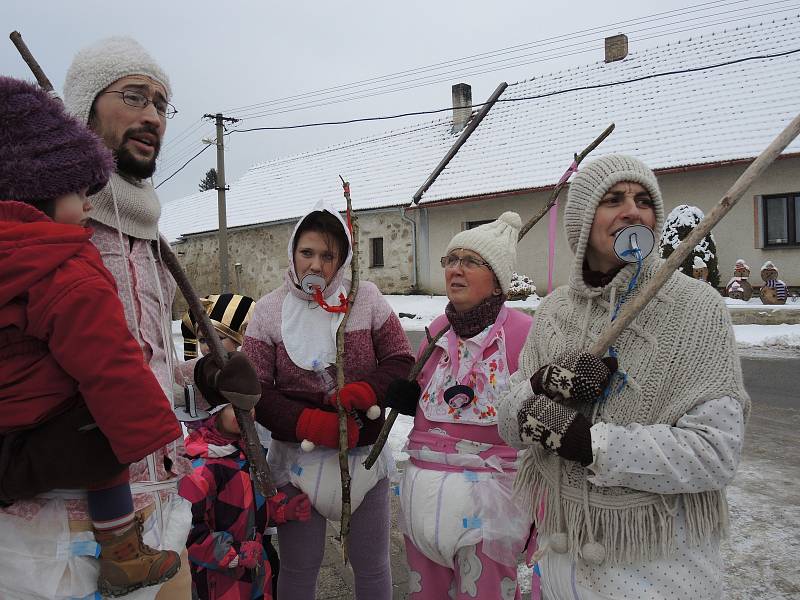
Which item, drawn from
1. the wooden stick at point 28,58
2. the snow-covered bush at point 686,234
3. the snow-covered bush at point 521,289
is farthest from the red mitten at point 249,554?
the snow-covered bush at point 521,289

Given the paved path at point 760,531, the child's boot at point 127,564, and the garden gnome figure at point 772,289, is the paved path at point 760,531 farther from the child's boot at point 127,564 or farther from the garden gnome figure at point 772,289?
the garden gnome figure at point 772,289

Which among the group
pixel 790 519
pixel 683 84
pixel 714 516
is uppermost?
pixel 683 84

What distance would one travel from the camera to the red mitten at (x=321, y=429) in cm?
235

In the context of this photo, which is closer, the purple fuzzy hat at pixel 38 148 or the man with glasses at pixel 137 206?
the purple fuzzy hat at pixel 38 148

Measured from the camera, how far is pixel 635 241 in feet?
5.40

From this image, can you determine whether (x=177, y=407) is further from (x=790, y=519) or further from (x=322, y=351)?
(x=790, y=519)

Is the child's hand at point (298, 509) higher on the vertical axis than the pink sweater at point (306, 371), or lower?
lower

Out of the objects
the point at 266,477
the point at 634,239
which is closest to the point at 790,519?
the point at 634,239

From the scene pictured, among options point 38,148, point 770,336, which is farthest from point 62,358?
point 770,336

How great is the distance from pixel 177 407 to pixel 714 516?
4.97 ft

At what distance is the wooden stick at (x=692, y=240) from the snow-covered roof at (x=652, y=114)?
13146mm

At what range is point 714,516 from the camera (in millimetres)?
1535

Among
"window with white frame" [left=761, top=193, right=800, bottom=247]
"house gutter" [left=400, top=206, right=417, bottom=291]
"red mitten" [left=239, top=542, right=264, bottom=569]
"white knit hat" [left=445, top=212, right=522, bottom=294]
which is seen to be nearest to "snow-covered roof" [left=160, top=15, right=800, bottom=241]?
"house gutter" [left=400, top=206, right=417, bottom=291]

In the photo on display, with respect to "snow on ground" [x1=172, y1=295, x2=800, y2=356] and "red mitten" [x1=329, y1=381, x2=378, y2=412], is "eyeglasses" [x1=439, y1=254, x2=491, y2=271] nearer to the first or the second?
A: "red mitten" [x1=329, y1=381, x2=378, y2=412]
